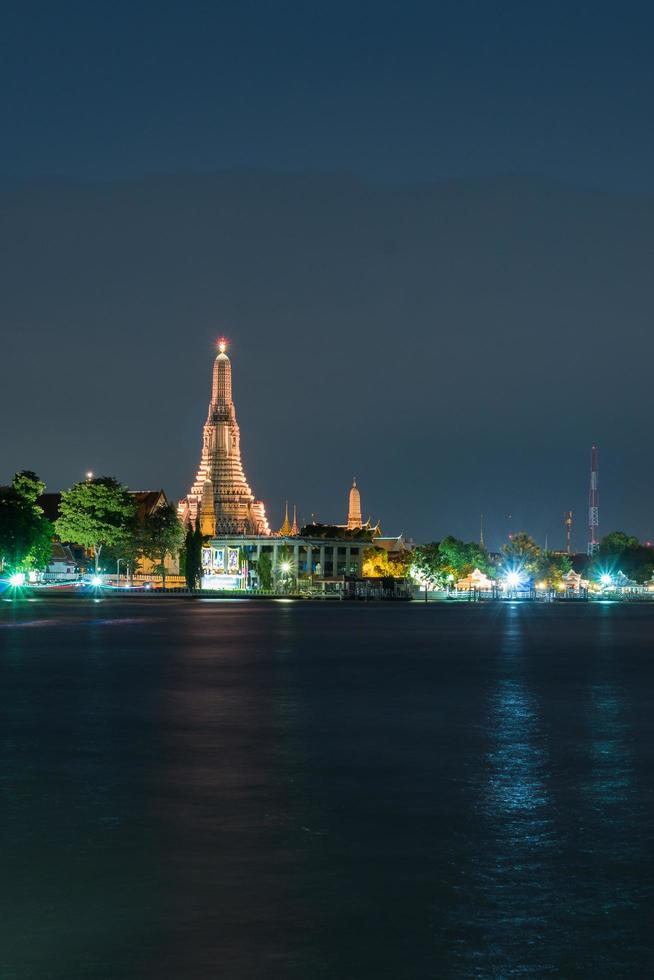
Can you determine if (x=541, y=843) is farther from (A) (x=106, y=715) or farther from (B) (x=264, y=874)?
(A) (x=106, y=715)

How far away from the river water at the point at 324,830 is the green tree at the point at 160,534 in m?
111

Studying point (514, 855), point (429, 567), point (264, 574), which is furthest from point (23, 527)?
point (429, 567)

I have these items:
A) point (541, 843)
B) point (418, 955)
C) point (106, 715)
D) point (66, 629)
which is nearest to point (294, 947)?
point (418, 955)

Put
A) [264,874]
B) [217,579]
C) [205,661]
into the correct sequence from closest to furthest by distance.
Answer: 1. [264,874]
2. [205,661]
3. [217,579]

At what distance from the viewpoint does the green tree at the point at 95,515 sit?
429ft

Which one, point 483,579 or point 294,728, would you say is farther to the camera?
point 483,579

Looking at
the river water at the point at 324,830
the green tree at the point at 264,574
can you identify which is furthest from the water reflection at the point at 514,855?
the green tree at the point at 264,574

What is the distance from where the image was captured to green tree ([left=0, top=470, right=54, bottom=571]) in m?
93.9

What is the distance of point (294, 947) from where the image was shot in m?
8.91

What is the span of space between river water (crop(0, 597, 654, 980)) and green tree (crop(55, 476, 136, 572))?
102 metres

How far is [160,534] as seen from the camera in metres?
141

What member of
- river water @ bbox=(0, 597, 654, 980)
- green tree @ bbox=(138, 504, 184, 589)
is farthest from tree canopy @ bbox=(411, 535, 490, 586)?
river water @ bbox=(0, 597, 654, 980)

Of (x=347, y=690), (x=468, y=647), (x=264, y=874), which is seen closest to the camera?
(x=264, y=874)

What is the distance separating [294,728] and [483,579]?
585ft
